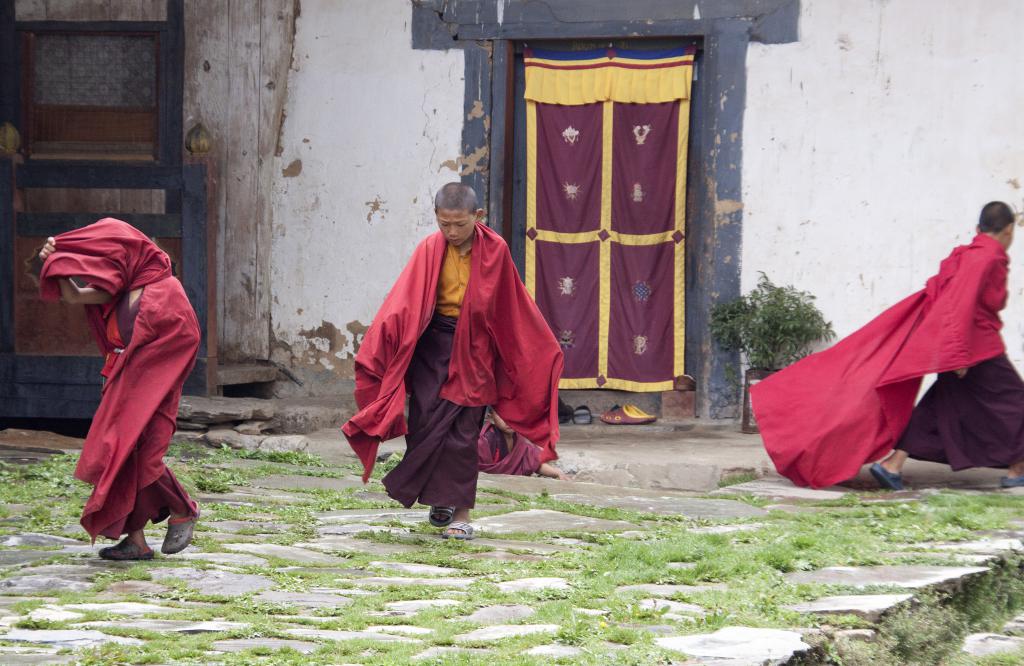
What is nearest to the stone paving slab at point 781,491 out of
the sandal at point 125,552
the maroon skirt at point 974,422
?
the maroon skirt at point 974,422

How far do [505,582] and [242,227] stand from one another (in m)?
Result: 5.93

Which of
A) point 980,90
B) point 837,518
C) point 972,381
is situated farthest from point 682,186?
point 837,518

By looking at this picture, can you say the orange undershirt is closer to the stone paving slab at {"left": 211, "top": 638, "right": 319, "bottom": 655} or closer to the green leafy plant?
the stone paving slab at {"left": 211, "top": 638, "right": 319, "bottom": 655}

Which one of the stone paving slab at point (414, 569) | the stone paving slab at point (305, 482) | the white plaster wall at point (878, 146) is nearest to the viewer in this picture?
the stone paving slab at point (414, 569)

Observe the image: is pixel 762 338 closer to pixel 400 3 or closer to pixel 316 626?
pixel 400 3

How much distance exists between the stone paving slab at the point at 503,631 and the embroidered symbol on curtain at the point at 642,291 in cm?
605

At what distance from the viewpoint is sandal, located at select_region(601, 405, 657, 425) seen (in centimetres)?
930

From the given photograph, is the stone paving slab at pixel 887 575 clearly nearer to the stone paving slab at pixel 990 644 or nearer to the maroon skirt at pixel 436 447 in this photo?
the stone paving slab at pixel 990 644

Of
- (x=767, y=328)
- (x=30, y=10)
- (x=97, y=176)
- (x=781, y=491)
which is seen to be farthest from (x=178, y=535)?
(x=30, y=10)

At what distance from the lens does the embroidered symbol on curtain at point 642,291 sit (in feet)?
31.2

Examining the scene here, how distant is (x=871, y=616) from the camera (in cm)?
371

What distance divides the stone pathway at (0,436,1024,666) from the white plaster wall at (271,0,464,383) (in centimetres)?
338

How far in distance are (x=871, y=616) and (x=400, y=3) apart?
6800 mm

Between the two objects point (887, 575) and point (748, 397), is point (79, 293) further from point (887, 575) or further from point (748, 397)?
Answer: point (748, 397)
